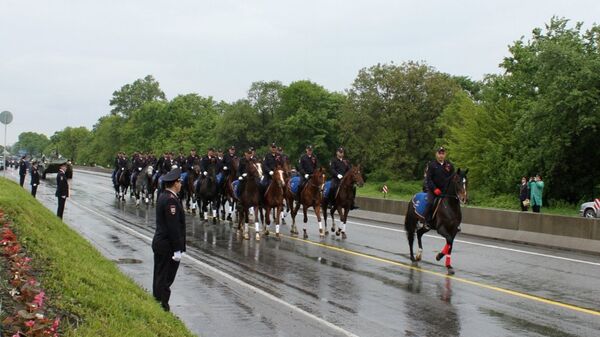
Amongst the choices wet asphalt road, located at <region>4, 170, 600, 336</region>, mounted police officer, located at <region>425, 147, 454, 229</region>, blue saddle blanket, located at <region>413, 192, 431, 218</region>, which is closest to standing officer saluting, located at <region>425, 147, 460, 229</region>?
mounted police officer, located at <region>425, 147, 454, 229</region>

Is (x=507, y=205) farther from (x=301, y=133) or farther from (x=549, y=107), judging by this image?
(x=301, y=133)

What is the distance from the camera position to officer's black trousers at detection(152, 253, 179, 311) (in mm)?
8859

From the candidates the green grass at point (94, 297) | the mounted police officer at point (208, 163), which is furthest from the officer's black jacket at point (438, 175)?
the mounted police officer at point (208, 163)

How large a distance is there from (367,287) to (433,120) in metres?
62.9

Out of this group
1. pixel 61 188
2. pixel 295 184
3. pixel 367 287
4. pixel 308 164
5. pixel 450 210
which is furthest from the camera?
pixel 295 184

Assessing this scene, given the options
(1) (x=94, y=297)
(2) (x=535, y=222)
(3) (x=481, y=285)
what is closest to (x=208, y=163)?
(2) (x=535, y=222)

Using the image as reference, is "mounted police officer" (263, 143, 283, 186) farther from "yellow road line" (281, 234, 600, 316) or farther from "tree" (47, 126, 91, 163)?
"tree" (47, 126, 91, 163)

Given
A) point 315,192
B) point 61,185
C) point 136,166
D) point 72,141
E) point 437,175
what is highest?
point 72,141

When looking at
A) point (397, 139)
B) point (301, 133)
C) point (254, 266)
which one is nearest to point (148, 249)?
point (254, 266)

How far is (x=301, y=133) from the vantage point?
87.6m

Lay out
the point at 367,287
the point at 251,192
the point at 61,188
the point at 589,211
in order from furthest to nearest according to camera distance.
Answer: the point at 589,211, the point at 61,188, the point at 251,192, the point at 367,287

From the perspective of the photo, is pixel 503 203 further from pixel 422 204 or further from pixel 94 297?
pixel 94 297

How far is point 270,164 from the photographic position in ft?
65.7

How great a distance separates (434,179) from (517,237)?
7040mm
